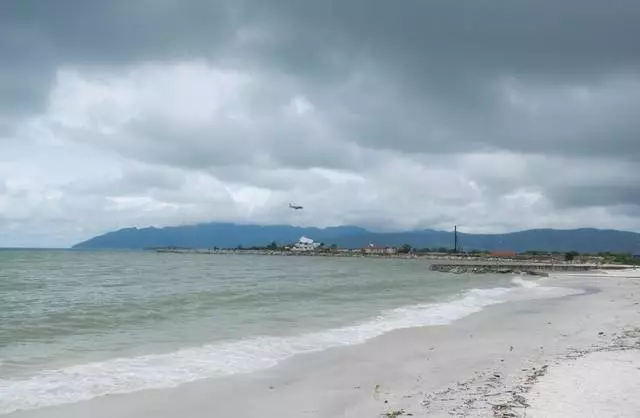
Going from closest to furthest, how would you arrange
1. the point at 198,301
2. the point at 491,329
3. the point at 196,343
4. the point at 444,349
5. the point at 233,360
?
the point at 233,360 < the point at 444,349 < the point at 196,343 < the point at 491,329 < the point at 198,301

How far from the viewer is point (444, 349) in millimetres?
15234

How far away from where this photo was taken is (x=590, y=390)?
357 inches

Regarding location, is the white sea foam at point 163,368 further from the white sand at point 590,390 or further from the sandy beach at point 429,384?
the white sand at point 590,390

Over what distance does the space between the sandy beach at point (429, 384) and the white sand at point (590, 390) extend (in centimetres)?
2

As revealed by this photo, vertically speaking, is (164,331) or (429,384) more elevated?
(429,384)

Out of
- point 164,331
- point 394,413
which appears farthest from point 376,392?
point 164,331

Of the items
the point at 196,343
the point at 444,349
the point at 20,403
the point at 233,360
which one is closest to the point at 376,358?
the point at 444,349

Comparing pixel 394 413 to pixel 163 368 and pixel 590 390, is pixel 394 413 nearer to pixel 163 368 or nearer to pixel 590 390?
pixel 590 390

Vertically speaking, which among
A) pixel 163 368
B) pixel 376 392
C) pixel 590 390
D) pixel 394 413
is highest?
pixel 590 390

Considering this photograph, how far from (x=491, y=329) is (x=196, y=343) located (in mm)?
10014

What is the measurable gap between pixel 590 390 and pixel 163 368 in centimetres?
888

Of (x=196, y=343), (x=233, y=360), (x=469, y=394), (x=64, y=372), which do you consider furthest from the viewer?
(x=196, y=343)

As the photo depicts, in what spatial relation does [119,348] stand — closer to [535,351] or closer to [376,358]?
[376,358]

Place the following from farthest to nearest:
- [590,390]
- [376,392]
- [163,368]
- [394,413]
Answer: [163,368]
[376,392]
[590,390]
[394,413]
